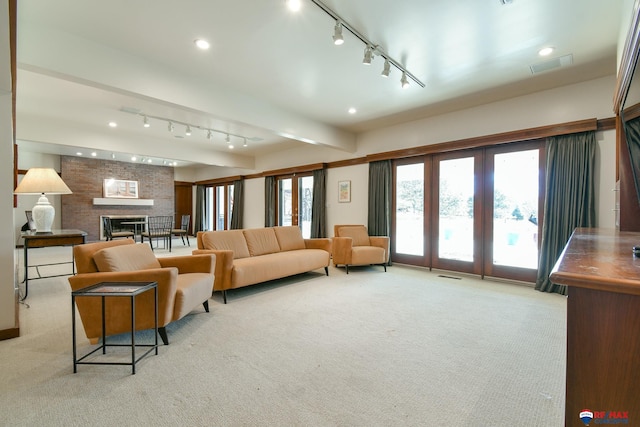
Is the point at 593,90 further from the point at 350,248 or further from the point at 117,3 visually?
the point at 117,3

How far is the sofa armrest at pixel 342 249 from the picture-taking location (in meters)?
5.16

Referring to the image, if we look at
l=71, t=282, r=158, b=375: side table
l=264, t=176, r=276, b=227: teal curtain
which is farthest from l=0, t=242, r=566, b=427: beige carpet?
l=264, t=176, r=276, b=227: teal curtain

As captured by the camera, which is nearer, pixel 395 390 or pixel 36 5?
pixel 395 390

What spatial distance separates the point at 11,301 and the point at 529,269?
604cm

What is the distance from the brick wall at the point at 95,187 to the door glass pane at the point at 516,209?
34.1 ft

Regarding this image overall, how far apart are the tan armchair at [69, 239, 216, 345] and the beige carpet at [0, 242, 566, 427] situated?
0.26 metres

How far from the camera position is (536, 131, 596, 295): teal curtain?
12.3 ft

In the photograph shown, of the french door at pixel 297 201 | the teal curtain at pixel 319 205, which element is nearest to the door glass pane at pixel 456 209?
the teal curtain at pixel 319 205

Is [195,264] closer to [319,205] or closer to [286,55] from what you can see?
[286,55]

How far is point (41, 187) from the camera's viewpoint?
3.69m

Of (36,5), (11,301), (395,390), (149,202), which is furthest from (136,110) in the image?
(149,202)

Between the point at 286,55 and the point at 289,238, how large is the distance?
9.55 ft

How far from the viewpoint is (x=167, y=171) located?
1068cm

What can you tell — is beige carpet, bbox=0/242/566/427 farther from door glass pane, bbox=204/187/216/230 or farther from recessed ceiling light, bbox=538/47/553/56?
door glass pane, bbox=204/187/216/230
